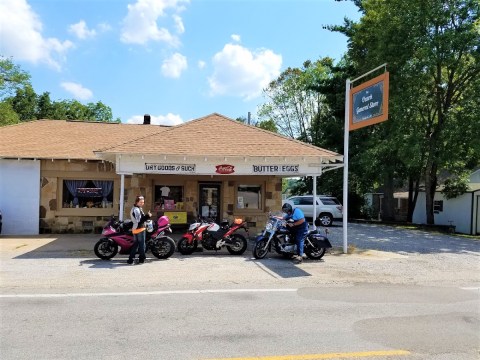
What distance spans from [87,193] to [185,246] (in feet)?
22.9

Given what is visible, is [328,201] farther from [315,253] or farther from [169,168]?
[169,168]

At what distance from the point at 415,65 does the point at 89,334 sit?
2304 centimetres

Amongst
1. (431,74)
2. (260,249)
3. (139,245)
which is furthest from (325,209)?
(139,245)

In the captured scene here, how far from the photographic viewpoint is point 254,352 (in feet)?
16.3

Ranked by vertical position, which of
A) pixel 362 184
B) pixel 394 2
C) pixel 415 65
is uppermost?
pixel 394 2

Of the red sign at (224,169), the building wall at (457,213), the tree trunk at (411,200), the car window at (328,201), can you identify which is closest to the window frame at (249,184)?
the red sign at (224,169)

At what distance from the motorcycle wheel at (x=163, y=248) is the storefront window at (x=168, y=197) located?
606 centimetres

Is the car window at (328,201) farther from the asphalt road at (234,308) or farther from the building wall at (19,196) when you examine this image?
the building wall at (19,196)

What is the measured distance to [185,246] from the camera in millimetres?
12586

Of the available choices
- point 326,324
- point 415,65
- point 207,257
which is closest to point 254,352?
point 326,324

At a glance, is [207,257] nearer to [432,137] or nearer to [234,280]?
[234,280]

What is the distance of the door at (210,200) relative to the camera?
18016 mm

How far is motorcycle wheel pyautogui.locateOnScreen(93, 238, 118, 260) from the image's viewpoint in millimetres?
11406

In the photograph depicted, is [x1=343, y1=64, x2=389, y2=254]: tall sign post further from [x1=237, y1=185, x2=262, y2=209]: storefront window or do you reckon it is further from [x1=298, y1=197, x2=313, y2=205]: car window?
[x1=298, y1=197, x2=313, y2=205]: car window
